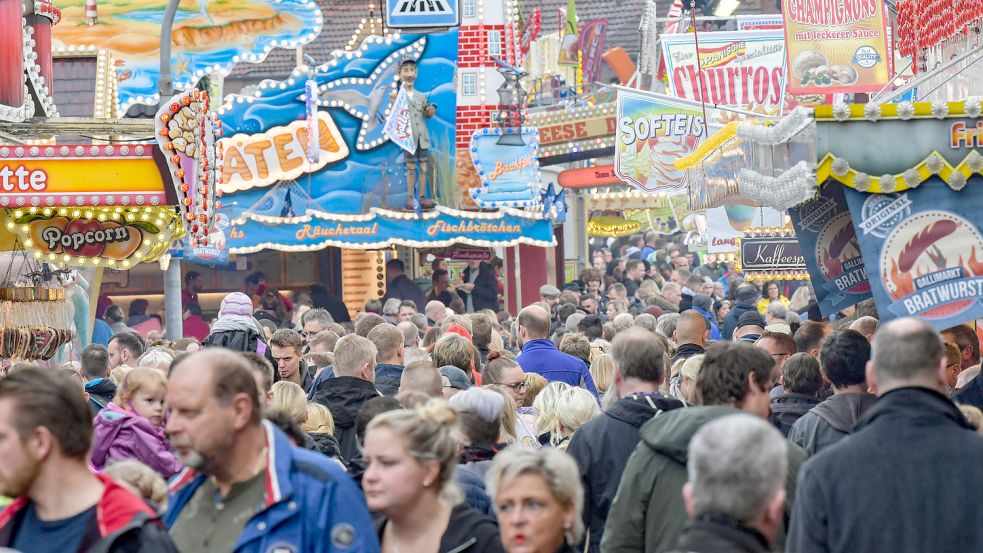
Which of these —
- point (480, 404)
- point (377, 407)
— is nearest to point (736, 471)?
point (480, 404)

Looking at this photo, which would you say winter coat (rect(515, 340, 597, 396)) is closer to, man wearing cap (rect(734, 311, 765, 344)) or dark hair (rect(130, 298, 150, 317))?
man wearing cap (rect(734, 311, 765, 344))

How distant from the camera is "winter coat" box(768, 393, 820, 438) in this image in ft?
24.6

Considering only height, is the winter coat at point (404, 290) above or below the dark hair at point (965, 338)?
above

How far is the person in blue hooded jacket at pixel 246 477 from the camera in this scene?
13.7 ft

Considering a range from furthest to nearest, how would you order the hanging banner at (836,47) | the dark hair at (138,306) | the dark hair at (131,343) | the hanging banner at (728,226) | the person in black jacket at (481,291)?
the person in black jacket at (481,291) → the hanging banner at (728,226) → the dark hair at (138,306) → the hanging banner at (836,47) → the dark hair at (131,343)

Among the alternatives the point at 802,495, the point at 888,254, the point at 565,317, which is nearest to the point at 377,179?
the point at 565,317

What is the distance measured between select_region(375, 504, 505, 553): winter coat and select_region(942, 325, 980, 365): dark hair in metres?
6.16

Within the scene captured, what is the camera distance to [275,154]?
67.8 ft

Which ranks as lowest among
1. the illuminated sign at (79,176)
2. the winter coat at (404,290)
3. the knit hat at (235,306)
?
the knit hat at (235,306)

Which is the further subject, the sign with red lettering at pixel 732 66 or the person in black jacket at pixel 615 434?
the sign with red lettering at pixel 732 66

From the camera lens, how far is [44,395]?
4074 millimetres

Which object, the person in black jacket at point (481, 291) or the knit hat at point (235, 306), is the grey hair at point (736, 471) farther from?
the person in black jacket at point (481, 291)


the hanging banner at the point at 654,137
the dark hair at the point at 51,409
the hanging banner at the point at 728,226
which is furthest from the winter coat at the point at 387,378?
the hanging banner at the point at 728,226

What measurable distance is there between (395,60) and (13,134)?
9.95 metres
